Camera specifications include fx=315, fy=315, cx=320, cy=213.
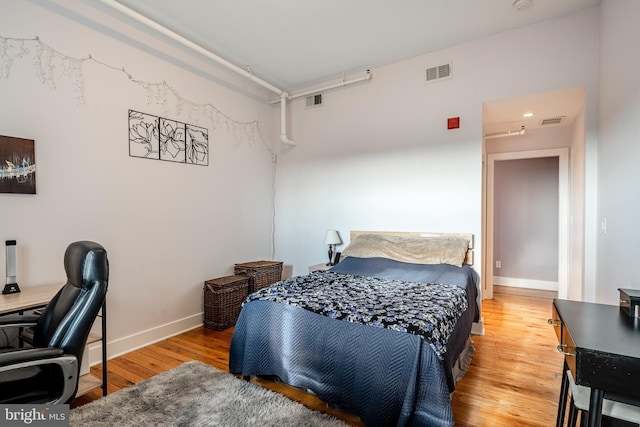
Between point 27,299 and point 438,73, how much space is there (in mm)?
4063

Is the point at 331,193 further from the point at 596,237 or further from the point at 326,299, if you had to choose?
the point at 596,237

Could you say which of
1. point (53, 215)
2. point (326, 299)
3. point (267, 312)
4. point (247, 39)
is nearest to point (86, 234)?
point (53, 215)

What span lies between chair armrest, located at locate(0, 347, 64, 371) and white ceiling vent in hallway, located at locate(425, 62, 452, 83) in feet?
12.6

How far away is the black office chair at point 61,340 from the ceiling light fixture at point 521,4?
11.7 ft

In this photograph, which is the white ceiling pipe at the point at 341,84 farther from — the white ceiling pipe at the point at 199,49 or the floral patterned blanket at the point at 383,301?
the floral patterned blanket at the point at 383,301

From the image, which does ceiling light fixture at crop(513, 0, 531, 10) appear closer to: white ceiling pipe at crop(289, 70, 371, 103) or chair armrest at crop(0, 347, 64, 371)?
white ceiling pipe at crop(289, 70, 371, 103)

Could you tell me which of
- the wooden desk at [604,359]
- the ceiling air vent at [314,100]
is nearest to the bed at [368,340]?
the wooden desk at [604,359]

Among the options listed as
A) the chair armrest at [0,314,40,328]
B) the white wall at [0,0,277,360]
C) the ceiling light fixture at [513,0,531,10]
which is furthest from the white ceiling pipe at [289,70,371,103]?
the chair armrest at [0,314,40,328]

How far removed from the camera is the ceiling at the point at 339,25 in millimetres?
2693

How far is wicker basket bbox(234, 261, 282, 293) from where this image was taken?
12.5 feet

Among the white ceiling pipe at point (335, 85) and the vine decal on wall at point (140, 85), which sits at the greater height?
the white ceiling pipe at point (335, 85)

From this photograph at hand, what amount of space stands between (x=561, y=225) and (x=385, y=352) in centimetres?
383

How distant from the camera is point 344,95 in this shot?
4121 mm

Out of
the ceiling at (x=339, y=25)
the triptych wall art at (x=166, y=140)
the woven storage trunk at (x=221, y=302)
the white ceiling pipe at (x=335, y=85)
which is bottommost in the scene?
the woven storage trunk at (x=221, y=302)
